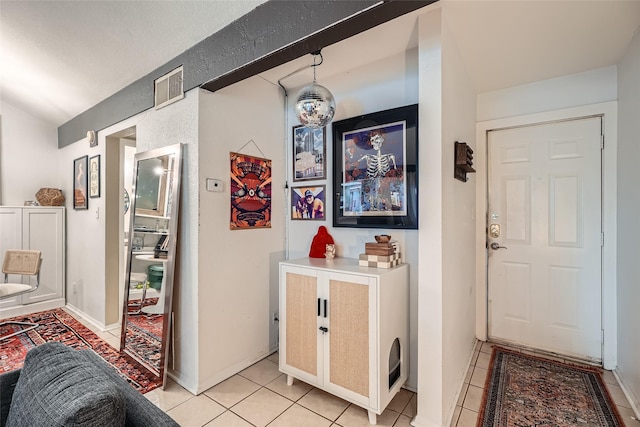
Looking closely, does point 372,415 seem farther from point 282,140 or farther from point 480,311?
point 282,140

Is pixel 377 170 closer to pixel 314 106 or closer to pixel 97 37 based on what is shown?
pixel 314 106

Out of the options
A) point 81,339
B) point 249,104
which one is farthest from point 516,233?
point 81,339

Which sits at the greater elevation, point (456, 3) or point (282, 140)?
point (456, 3)

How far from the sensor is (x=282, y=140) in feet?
9.46

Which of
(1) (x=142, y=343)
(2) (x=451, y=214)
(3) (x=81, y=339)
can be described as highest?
(2) (x=451, y=214)

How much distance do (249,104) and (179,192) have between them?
3.03ft

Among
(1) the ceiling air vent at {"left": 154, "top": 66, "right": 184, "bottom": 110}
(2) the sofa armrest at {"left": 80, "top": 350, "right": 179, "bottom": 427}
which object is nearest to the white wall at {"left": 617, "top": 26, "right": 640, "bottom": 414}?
(2) the sofa armrest at {"left": 80, "top": 350, "right": 179, "bottom": 427}

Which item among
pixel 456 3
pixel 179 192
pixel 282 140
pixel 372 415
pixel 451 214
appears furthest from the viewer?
pixel 282 140

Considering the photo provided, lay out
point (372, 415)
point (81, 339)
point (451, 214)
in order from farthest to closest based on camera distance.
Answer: point (81, 339) < point (451, 214) < point (372, 415)

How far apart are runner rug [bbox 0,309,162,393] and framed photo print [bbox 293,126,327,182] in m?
2.00

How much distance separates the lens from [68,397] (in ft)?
2.66

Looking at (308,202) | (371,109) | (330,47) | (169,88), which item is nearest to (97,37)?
(169,88)

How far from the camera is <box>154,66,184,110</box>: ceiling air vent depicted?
91.8 inches

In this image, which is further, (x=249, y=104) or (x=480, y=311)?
(x=480, y=311)
